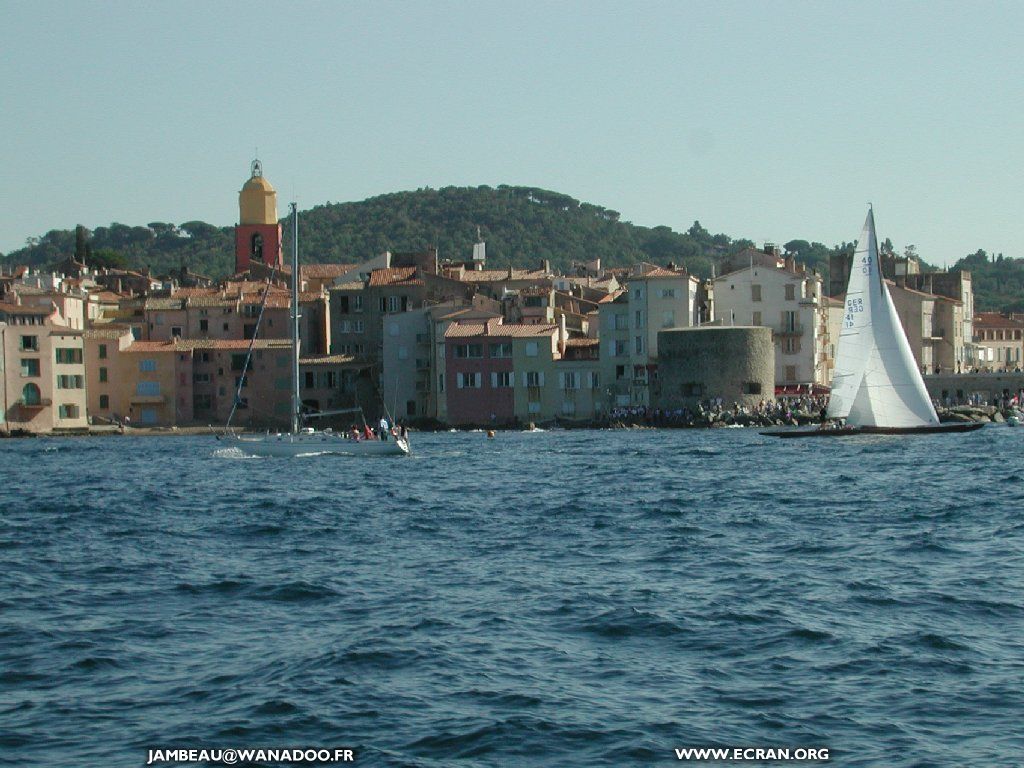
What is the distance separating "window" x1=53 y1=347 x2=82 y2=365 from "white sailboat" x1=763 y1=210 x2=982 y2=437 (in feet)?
146

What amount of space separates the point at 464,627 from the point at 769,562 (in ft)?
23.4

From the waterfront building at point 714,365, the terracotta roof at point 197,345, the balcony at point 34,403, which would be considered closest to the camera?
the waterfront building at point 714,365

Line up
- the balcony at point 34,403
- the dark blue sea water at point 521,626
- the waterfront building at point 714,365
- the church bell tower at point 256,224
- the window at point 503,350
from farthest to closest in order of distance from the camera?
the church bell tower at point 256,224, the window at point 503,350, the balcony at point 34,403, the waterfront building at point 714,365, the dark blue sea water at point 521,626

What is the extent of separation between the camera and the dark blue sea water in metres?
14.1

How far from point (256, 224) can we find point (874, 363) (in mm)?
68753

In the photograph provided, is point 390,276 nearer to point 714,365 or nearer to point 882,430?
point 714,365

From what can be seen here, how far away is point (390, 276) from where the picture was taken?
311 ft

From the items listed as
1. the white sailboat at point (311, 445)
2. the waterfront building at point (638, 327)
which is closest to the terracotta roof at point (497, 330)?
the waterfront building at point (638, 327)

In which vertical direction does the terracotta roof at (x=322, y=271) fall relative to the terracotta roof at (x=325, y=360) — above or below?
above

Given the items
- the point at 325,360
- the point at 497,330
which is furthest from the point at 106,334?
the point at 497,330

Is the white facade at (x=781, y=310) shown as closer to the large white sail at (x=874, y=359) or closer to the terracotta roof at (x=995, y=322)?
the large white sail at (x=874, y=359)

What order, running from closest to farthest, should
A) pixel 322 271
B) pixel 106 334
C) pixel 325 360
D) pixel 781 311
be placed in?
pixel 106 334 < pixel 781 311 < pixel 325 360 < pixel 322 271

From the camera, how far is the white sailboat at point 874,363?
58.1 metres

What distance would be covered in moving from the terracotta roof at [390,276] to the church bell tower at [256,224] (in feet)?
76.0
